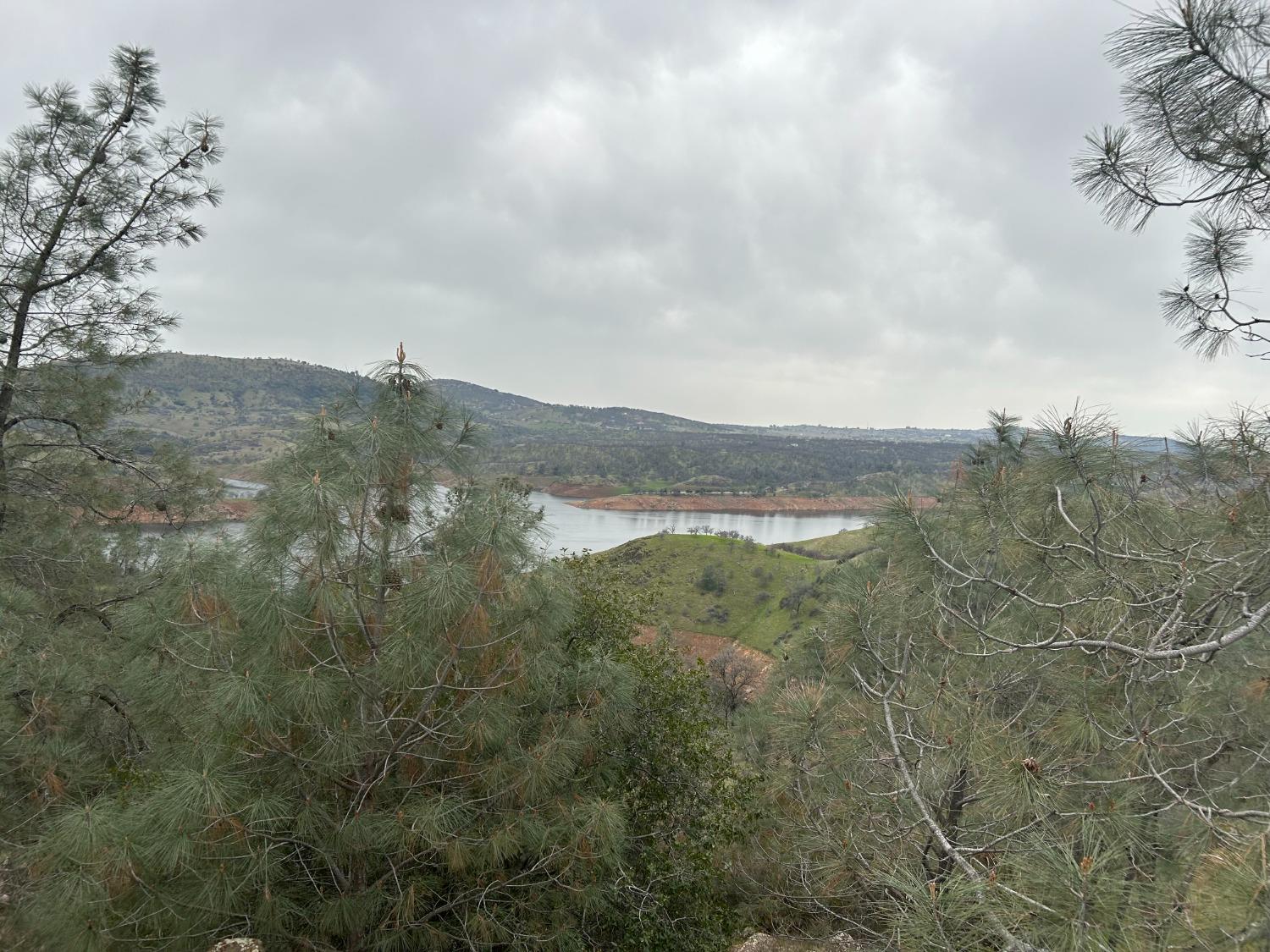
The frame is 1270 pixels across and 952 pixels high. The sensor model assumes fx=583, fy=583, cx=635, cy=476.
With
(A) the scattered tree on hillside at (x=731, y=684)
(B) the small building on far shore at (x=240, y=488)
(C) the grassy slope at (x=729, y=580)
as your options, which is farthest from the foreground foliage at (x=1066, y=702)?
(C) the grassy slope at (x=729, y=580)

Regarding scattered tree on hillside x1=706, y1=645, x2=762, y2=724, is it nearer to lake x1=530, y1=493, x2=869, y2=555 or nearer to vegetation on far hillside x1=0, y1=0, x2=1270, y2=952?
vegetation on far hillside x1=0, y1=0, x2=1270, y2=952

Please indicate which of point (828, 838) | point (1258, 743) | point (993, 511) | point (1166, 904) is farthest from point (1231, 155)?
point (828, 838)

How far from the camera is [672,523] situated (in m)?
76.8

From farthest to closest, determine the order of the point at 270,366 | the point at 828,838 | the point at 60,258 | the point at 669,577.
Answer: the point at 270,366 < the point at 669,577 < the point at 60,258 < the point at 828,838

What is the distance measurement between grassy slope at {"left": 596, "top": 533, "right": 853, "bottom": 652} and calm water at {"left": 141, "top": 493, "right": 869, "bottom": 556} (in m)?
7.83

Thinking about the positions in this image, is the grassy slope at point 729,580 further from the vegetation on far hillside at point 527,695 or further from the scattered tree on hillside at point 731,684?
the vegetation on far hillside at point 527,695

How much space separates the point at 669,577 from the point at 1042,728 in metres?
39.2

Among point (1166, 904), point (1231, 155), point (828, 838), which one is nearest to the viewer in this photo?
point (1166, 904)

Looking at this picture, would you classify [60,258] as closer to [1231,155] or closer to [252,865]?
[252,865]

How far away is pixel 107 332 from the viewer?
213 inches

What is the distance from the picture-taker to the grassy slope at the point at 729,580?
118 feet

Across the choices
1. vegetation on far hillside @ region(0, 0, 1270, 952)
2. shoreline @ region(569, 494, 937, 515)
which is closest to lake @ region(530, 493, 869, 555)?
shoreline @ region(569, 494, 937, 515)

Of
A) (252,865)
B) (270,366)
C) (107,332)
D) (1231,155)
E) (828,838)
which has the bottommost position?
(828,838)

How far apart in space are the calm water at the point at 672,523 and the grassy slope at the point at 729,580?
Result: 783cm
